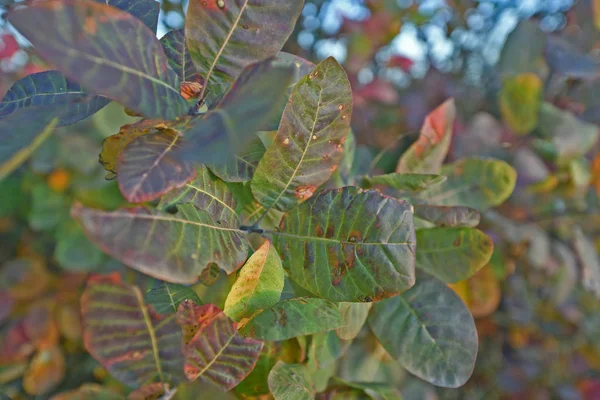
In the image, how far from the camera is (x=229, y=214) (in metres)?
0.58

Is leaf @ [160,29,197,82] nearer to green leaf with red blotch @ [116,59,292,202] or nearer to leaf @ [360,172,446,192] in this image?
green leaf with red blotch @ [116,59,292,202]

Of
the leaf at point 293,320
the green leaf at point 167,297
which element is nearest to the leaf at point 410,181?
the leaf at point 293,320

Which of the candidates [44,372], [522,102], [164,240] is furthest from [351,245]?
[44,372]

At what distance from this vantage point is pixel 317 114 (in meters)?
0.58

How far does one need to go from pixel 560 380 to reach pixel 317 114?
2.29 metres

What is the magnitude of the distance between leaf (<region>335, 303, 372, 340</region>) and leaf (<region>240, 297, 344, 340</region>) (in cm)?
8

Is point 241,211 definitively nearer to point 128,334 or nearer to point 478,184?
point 128,334

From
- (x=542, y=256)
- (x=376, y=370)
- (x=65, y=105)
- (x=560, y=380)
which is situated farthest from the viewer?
(x=560, y=380)

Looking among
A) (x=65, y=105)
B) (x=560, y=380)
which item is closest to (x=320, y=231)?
(x=65, y=105)

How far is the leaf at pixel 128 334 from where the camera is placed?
1.64 feet

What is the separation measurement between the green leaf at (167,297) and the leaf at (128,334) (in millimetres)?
25

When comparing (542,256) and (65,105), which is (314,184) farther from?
→ (542,256)

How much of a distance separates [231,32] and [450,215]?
41cm

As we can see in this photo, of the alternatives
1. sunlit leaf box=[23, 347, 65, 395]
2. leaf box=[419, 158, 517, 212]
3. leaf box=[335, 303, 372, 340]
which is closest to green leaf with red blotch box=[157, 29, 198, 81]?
leaf box=[335, 303, 372, 340]
